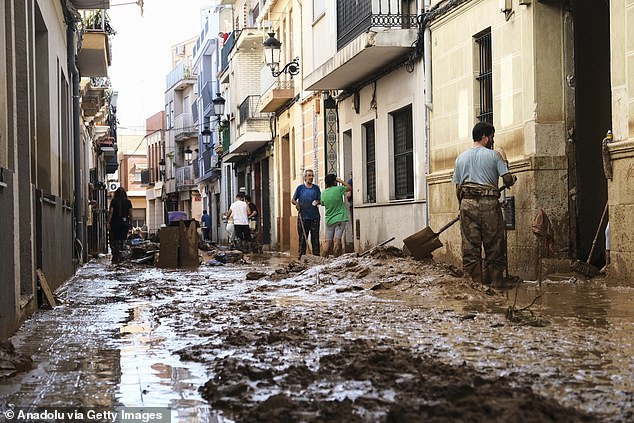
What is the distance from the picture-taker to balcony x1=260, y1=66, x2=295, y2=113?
2983 centimetres

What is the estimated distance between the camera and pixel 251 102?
121 feet

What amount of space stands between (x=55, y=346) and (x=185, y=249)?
12902 mm

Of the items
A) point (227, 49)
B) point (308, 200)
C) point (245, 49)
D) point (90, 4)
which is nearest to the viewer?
point (90, 4)

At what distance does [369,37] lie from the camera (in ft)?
59.2

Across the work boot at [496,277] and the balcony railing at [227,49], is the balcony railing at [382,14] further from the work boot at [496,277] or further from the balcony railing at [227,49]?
the balcony railing at [227,49]

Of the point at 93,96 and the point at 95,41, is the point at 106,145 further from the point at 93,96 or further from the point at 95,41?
the point at 95,41

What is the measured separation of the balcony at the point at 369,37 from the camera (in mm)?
18062

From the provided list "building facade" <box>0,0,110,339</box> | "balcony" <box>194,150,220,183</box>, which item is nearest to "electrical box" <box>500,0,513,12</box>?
"building facade" <box>0,0,110,339</box>

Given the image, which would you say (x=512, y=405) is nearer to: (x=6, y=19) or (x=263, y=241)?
(x=6, y=19)

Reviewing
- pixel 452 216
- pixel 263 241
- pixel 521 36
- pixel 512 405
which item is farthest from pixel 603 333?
pixel 263 241

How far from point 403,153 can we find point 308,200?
2.78 metres

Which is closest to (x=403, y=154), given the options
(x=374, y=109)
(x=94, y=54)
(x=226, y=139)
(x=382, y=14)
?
(x=374, y=109)

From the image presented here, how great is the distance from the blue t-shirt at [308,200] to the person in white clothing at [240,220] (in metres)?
6.69

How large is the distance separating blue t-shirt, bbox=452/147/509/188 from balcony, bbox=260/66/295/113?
18253mm
